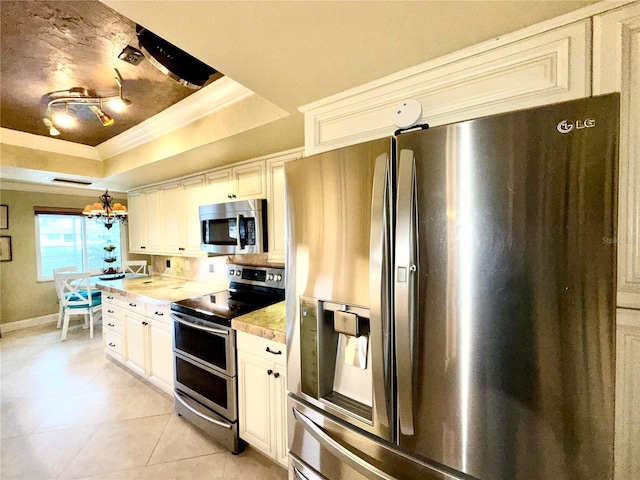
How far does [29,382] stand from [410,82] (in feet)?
14.0

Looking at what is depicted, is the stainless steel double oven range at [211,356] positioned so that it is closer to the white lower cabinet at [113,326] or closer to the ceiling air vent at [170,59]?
the white lower cabinet at [113,326]

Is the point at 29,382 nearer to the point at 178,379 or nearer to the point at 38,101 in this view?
the point at 178,379

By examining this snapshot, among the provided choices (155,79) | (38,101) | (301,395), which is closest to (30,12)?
(155,79)

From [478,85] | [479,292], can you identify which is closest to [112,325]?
[479,292]

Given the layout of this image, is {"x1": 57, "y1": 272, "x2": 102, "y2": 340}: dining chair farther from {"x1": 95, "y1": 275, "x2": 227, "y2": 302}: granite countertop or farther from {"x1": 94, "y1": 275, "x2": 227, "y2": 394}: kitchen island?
{"x1": 95, "y1": 275, "x2": 227, "y2": 302}: granite countertop

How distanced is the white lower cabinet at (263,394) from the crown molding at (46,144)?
114 inches

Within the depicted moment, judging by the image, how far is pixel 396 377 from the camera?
892 millimetres

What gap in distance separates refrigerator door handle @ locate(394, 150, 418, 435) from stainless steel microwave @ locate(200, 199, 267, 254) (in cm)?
149

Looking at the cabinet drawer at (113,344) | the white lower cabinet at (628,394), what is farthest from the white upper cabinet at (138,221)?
the white lower cabinet at (628,394)

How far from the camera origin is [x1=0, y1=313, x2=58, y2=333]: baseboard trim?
13.0 feet

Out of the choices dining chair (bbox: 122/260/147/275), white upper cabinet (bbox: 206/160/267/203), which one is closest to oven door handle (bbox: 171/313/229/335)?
white upper cabinet (bbox: 206/160/267/203)

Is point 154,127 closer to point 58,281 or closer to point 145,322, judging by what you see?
point 145,322

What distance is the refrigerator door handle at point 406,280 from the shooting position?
2.80ft

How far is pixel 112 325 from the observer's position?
2.94 meters
